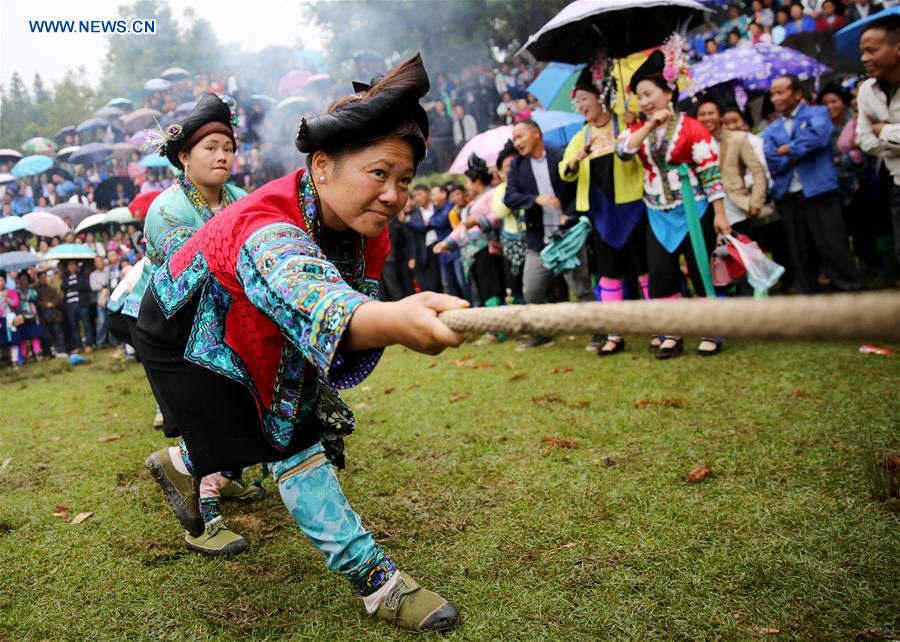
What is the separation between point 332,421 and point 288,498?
0.34 m

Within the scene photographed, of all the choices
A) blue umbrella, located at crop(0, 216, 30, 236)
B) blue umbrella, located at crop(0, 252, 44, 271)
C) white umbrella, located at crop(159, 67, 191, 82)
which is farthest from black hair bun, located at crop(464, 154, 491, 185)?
white umbrella, located at crop(159, 67, 191, 82)

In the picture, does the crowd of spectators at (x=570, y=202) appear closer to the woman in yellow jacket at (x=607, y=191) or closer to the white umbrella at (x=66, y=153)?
the woman in yellow jacket at (x=607, y=191)

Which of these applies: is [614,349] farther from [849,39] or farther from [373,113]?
[849,39]

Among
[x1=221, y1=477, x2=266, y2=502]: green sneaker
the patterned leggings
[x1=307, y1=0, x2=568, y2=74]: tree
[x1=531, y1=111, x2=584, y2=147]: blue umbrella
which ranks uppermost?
[x1=307, y1=0, x2=568, y2=74]: tree

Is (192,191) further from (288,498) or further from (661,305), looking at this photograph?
(661,305)

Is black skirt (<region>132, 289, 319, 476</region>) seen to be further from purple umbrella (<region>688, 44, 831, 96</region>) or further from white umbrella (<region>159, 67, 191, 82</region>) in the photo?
white umbrella (<region>159, 67, 191, 82</region>)

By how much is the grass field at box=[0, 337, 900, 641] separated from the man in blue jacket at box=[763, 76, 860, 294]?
190 centimetres

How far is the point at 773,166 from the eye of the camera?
6.79m

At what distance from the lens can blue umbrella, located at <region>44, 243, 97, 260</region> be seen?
41.6 ft

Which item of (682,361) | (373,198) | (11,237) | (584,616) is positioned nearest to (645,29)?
(682,361)

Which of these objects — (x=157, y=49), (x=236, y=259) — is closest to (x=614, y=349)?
(x=236, y=259)

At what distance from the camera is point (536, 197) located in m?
6.67

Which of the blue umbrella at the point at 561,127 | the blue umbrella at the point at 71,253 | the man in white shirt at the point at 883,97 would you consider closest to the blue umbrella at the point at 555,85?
the blue umbrella at the point at 561,127

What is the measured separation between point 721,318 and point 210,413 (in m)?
1.90
